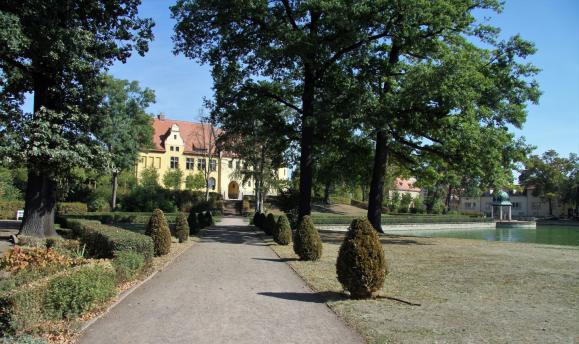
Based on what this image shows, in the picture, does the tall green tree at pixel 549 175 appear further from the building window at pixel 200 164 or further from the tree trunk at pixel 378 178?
the tree trunk at pixel 378 178

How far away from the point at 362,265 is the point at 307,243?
5.77m

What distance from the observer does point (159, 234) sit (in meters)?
14.1

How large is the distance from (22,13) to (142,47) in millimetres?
4966

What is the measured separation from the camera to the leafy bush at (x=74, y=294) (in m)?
6.55

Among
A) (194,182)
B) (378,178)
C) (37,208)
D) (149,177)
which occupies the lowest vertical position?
(37,208)

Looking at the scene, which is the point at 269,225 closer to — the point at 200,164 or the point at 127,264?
the point at 127,264

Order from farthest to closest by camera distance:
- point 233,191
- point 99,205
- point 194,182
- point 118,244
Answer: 1. point 233,191
2. point 194,182
3. point 99,205
4. point 118,244

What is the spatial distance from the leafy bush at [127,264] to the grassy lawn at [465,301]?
3798 mm

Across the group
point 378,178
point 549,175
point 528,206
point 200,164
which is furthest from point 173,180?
point 528,206

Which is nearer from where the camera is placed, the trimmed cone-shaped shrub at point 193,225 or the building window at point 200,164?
the trimmed cone-shaped shrub at point 193,225

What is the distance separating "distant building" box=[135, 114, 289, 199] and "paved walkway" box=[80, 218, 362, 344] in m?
56.6

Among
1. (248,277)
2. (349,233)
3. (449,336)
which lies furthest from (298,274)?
(449,336)

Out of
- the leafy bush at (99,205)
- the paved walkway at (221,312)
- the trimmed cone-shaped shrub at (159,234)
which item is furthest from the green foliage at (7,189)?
the paved walkway at (221,312)

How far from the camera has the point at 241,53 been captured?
24219mm
